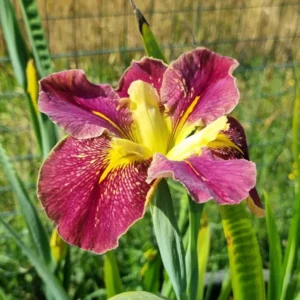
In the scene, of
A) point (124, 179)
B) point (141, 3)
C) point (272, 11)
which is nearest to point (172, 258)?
point (124, 179)

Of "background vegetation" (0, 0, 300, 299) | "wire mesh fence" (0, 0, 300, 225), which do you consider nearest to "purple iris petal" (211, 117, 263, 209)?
"background vegetation" (0, 0, 300, 299)

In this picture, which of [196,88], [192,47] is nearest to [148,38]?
[196,88]

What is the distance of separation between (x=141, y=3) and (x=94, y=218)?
1.83m

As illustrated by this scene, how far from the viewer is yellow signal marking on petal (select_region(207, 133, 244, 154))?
2.59ft

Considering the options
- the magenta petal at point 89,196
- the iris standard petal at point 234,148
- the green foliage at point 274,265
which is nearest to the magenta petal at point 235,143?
the iris standard petal at point 234,148

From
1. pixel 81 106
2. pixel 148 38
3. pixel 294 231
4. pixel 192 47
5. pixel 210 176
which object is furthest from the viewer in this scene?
pixel 192 47

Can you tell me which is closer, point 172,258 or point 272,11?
point 172,258

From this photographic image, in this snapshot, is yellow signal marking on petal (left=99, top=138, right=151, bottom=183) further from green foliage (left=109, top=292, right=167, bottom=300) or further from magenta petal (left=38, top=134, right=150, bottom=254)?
green foliage (left=109, top=292, right=167, bottom=300)

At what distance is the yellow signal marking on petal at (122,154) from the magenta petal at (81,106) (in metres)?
0.03

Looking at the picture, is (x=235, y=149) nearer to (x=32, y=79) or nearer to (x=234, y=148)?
(x=234, y=148)

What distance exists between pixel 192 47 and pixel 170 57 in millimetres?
76

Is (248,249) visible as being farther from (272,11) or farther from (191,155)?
(272,11)

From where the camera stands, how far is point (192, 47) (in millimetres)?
1976

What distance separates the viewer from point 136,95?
2.66ft
